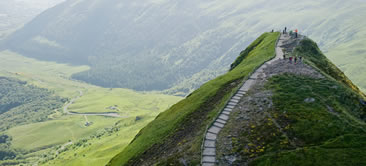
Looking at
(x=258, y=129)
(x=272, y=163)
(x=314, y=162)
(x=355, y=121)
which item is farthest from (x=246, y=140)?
(x=355, y=121)

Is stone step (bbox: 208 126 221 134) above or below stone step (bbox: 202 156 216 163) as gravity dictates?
above

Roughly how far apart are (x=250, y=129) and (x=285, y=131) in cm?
546

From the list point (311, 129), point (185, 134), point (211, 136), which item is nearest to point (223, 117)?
point (211, 136)

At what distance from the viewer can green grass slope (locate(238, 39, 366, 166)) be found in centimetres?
3712

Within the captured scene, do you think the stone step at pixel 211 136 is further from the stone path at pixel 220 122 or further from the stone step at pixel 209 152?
the stone step at pixel 209 152

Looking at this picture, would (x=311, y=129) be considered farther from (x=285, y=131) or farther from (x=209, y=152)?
(x=209, y=152)

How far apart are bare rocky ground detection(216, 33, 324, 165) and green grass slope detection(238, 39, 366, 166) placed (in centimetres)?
16

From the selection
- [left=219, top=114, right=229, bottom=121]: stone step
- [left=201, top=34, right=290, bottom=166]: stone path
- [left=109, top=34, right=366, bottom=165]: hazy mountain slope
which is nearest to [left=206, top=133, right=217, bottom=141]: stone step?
[left=201, top=34, right=290, bottom=166]: stone path

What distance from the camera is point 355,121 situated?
4459 cm

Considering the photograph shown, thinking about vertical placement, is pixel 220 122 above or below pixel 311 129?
above

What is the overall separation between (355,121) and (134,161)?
43.5 meters

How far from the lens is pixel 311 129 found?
1663 inches

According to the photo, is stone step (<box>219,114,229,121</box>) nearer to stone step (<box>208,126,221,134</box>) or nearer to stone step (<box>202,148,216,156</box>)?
stone step (<box>208,126,221,134</box>)

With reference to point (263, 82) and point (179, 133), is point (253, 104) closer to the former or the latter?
point (263, 82)
